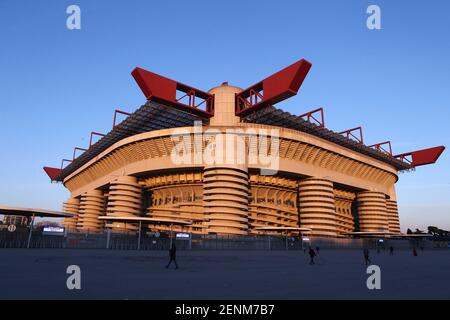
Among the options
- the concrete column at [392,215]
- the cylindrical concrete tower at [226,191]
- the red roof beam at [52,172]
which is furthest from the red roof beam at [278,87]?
the red roof beam at [52,172]

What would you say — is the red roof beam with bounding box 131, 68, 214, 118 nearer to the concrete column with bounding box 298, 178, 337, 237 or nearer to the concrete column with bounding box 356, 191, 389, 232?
the concrete column with bounding box 298, 178, 337, 237

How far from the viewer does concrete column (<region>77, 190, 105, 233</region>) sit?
67.8 metres

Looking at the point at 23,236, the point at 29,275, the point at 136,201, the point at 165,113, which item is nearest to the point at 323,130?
the point at 165,113

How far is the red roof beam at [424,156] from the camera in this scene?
76.4m

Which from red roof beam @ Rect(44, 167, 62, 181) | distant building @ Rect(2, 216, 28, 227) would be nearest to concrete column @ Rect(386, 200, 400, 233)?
distant building @ Rect(2, 216, 28, 227)

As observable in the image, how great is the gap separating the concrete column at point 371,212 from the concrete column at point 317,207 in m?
15.7

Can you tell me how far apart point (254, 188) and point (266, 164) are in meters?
6.37

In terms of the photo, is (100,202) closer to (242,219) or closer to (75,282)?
(242,219)

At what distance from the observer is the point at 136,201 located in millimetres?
56844

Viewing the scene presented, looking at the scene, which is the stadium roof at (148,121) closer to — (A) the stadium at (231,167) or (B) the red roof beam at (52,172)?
(A) the stadium at (231,167)

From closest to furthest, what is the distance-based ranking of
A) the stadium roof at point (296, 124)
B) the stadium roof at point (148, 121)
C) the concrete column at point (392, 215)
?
the stadium roof at point (148, 121) → the stadium roof at point (296, 124) → the concrete column at point (392, 215)

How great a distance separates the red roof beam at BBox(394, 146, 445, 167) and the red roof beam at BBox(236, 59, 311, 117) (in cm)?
5409

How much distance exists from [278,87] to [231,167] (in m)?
13.5

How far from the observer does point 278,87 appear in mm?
42406
